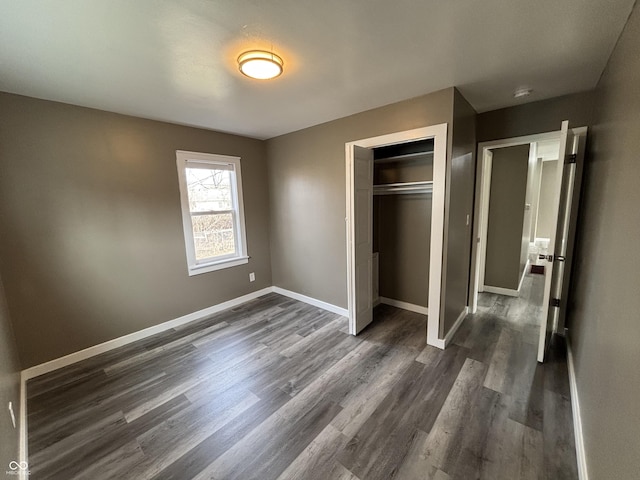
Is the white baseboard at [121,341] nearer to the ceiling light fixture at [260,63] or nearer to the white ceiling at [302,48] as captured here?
→ the white ceiling at [302,48]

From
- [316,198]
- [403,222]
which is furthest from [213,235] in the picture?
[403,222]

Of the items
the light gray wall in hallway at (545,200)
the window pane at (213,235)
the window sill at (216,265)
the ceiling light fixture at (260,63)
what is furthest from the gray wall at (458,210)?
the light gray wall in hallway at (545,200)

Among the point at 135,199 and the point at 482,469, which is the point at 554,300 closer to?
the point at 482,469

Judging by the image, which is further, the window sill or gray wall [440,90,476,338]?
the window sill

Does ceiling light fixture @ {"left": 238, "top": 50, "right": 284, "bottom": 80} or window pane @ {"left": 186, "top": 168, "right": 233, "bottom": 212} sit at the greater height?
ceiling light fixture @ {"left": 238, "top": 50, "right": 284, "bottom": 80}

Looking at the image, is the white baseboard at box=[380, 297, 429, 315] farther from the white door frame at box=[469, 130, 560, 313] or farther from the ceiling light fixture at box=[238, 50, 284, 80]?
the ceiling light fixture at box=[238, 50, 284, 80]

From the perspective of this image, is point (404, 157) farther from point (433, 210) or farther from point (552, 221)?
point (552, 221)

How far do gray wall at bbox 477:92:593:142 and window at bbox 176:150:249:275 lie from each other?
10.9ft

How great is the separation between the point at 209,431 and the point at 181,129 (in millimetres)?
3224

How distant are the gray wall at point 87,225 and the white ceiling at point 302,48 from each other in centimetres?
33

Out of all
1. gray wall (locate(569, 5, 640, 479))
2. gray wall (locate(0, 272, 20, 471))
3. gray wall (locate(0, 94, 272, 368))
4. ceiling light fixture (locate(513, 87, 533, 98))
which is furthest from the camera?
ceiling light fixture (locate(513, 87, 533, 98))

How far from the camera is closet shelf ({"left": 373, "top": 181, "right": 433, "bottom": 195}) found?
10.3ft

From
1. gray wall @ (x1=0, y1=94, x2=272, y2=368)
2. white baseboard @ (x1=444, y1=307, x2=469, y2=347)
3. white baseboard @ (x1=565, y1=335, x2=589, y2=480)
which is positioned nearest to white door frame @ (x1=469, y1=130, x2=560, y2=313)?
white baseboard @ (x1=444, y1=307, x2=469, y2=347)

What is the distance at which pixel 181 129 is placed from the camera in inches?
127
